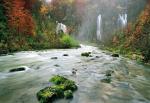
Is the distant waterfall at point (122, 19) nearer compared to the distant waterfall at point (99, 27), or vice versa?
the distant waterfall at point (122, 19)

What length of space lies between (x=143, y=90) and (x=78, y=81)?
12.5 feet

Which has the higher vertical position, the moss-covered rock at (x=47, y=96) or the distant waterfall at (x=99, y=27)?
the distant waterfall at (x=99, y=27)

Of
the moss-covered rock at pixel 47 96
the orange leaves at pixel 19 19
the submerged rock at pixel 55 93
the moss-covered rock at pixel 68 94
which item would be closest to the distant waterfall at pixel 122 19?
the orange leaves at pixel 19 19

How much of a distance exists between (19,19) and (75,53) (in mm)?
14961

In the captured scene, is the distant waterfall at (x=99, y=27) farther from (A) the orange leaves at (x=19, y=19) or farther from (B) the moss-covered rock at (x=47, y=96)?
(B) the moss-covered rock at (x=47, y=96)

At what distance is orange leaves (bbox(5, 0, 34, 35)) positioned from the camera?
42812 mm

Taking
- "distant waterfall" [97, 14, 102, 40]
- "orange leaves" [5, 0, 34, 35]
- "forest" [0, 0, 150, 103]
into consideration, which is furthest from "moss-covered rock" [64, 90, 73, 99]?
"distant waterfall" [97, 14, 102, 40]

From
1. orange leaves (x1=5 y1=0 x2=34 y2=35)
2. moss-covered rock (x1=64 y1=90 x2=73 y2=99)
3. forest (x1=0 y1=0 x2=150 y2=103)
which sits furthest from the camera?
orange leaves (x1=5 y1=0 x2=34 y2=35)

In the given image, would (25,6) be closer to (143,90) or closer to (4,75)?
(4,75)

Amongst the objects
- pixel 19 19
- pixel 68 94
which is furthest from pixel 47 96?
pixel 19 19

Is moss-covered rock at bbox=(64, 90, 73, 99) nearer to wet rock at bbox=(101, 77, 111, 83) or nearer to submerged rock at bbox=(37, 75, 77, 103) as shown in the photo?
submerged rock at bbox=(37, 75, 77, 103)

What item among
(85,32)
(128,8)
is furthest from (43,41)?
(85,32)

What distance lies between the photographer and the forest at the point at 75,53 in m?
12.5

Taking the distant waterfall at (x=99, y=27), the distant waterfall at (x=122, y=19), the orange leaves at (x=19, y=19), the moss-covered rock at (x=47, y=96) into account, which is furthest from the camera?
the distant waterfall at (x=99, y=27)
